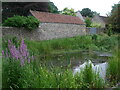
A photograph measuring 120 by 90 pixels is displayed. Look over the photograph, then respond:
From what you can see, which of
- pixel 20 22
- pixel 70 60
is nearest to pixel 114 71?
pixel 70 60

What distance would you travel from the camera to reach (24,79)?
2730 mm

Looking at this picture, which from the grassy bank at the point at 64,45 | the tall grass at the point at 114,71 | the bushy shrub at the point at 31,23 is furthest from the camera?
the bushy shrub at the point at 31,23

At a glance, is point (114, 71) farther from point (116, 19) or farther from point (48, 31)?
point (116, 19)

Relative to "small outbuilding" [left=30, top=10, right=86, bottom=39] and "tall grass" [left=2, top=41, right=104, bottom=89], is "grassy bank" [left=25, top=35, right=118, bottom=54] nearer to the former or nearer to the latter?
"small outbuilding" [left=30, top=10, right=86, bottom=39]

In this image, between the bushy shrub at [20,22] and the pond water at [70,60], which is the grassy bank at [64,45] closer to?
the pond water at [70,60]

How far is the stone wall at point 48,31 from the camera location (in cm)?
1393

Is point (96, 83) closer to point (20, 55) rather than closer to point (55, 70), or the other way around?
point (55, 70)

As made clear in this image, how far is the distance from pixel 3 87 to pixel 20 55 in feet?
1.89

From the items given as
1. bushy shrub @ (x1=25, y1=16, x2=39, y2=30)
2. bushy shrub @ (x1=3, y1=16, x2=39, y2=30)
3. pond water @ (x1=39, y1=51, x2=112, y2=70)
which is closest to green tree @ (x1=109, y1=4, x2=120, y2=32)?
bushy shrub @ (x1=25, y1=16, x2=39, y2=30)

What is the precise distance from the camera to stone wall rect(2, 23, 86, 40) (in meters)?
13.9

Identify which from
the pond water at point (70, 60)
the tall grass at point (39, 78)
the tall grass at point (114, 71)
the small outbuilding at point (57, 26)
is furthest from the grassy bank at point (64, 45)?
the tall grass at point (39, 78)

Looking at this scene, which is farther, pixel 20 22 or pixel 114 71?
pixel 20 22

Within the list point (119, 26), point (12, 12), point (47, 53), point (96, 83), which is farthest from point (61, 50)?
point (12, 12)

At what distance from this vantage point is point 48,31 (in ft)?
56.5
